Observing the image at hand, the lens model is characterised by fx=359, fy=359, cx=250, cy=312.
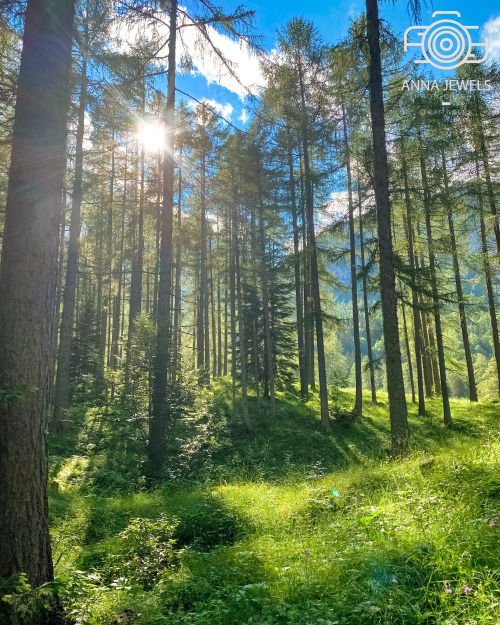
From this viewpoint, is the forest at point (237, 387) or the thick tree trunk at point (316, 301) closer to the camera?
the forest at point (237, 387)

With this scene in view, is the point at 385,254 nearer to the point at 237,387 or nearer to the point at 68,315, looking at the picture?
the point at 68,315

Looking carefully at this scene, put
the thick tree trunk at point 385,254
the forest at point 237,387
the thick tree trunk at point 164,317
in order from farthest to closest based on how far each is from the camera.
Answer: the thick tree trunk at point 164,317 < the thick tree trunk at point 385,254 < the forest at point 237,387

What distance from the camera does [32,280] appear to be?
12.2ft

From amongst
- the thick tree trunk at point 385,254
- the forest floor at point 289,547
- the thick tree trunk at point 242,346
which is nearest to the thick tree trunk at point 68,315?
the forest floor at point 289,547

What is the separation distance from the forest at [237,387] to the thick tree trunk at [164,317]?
6 cm

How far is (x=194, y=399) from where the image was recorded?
1130 cm

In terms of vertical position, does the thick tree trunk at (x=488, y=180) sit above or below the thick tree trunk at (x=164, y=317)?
above

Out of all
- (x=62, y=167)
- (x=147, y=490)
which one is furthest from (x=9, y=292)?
(x=147, y=490)

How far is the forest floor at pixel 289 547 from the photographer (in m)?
2.88

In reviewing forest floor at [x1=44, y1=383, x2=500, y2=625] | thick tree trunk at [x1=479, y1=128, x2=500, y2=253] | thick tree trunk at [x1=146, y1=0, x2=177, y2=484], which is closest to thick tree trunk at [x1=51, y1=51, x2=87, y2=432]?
thick tree trunk at [x1=146, y1=0, x2=177, y2=484]

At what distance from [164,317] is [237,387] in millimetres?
12000

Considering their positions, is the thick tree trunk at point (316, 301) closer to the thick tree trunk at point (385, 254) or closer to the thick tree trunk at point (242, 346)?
the thick tree trunk at point (242, 346)

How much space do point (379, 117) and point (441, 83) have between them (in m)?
9.98

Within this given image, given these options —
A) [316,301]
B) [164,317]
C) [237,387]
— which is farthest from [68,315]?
[237,387]
